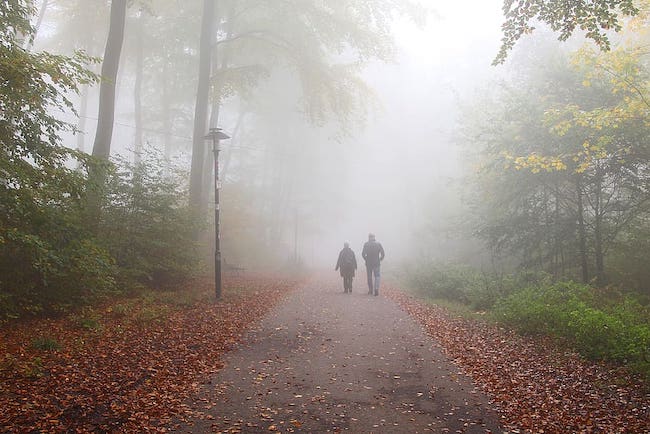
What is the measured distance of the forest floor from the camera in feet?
15.3

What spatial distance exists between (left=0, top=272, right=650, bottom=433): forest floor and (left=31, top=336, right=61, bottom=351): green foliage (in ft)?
0.04

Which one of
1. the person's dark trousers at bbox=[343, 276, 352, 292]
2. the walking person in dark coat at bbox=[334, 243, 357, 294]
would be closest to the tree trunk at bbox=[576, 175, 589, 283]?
the walking person in dark coat at bbox=[334, 243, 357, 294]

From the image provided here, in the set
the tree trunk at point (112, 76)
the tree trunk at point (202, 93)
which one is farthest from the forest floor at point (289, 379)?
the tree trunk at point (202, 93)

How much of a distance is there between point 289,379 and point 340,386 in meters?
0.75

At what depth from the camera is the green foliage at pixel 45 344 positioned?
6.32 m

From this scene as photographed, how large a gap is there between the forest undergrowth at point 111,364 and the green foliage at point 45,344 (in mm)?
12

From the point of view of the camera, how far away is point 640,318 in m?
7.78

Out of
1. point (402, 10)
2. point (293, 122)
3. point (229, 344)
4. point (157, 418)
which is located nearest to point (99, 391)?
point (157, 418)

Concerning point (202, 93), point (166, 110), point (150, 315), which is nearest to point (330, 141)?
point (166, 110)

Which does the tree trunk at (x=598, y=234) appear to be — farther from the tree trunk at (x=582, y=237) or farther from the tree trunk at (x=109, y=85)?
the tree trunk at (x=109, y=85)

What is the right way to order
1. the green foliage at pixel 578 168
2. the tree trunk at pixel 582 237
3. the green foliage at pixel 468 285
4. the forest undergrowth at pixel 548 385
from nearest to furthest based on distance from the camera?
the forest undergrowth at pixel 548 385
the green foliage at pixel 578 168
the green foliage at pixel 468 285
the tree trunk at pixel 582 237

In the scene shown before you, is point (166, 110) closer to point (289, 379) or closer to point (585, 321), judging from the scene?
point (289, 379)

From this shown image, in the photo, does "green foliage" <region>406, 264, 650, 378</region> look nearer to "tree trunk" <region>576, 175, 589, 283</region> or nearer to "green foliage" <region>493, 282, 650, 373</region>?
"green foliage" <region>493, 282, 650, 373</region>

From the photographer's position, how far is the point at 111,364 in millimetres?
6188
